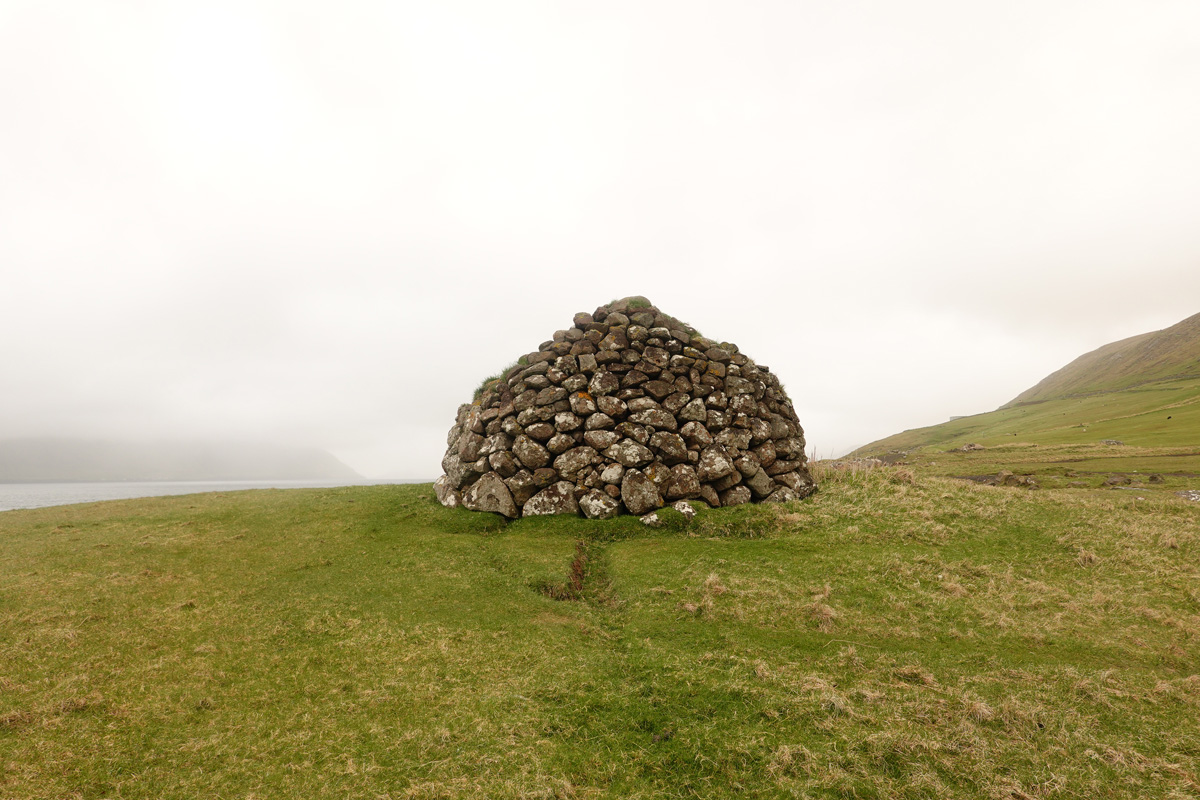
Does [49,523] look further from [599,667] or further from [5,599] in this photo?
[599,667]

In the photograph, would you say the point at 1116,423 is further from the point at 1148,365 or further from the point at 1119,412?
the point at 1148,365

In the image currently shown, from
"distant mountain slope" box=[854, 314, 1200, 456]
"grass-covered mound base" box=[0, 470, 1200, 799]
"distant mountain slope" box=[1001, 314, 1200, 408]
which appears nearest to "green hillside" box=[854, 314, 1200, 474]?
"distant mountain slope" box=[854, 314, 1200, 456]

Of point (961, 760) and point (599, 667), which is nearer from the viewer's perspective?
point (961, 760)

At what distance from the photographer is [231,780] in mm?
6320

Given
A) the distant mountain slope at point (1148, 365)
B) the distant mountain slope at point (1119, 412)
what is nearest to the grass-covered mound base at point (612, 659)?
the distant mountain slope at point (1119, 412)

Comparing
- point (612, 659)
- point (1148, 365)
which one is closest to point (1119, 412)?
point (1148, 365)

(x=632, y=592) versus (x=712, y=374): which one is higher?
(x=712, y=374)

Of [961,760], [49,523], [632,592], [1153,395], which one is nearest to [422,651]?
[632,592]

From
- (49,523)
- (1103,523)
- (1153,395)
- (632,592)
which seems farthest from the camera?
(1153,395)

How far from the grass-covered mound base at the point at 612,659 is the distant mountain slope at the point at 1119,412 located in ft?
202

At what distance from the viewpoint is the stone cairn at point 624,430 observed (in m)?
19.5

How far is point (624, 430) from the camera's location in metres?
20.5

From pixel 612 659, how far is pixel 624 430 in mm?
11471

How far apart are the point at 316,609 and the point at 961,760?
13267mm
